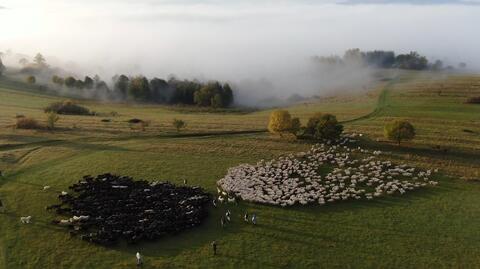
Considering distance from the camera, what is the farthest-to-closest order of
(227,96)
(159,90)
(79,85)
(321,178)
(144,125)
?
(79,85)
(159,90)
(227,96)
(144,125)
(321,178)

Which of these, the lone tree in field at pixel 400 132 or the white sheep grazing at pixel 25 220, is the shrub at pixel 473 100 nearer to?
the lone tree in field at pixel 400 132

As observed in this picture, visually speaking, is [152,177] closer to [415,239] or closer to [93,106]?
[415,239]

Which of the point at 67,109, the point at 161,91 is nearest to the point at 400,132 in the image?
the point at 67,109

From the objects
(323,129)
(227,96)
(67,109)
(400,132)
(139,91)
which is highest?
(139,91)

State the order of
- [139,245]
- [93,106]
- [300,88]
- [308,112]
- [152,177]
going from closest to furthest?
[139,245], [152,177], [308,112], [93,106], [300,88]

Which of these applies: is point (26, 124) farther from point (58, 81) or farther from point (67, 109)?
point (58, 81)

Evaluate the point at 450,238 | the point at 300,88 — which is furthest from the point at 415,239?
the point at 300,88

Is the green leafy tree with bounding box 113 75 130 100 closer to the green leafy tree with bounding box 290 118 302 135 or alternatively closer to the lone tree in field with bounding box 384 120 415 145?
the green leafy tree with bounding box 290 118 302 135

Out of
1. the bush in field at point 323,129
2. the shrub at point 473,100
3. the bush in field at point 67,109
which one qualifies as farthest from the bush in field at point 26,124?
the shrub at point 473,100

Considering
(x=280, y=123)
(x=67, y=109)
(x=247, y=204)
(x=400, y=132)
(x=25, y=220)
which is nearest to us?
(x=25, y=220)
